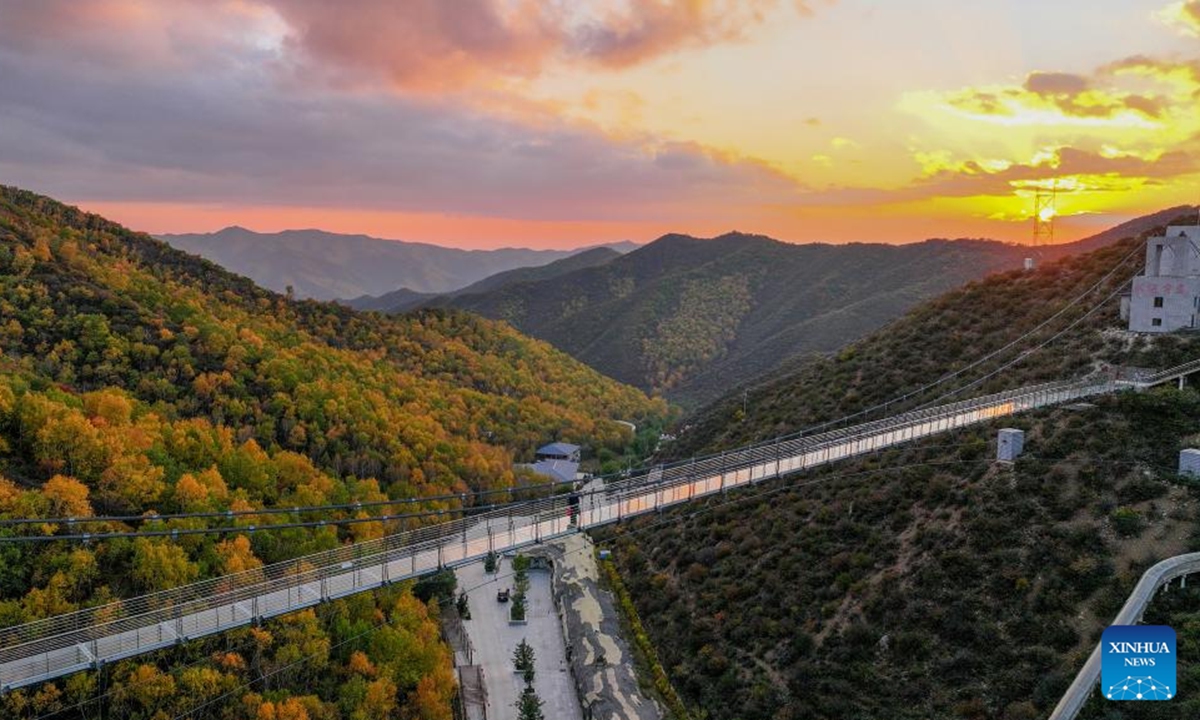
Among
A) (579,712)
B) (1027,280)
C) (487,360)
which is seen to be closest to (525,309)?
(487,360)

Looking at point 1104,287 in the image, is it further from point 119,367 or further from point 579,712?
point 119,367

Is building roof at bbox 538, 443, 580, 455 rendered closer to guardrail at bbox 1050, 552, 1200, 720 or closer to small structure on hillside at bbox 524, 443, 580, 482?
small structure on hillside at bbox 524, 443, 580, 482

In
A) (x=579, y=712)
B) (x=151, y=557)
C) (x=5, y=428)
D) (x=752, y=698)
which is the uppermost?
(x=5, y=428)

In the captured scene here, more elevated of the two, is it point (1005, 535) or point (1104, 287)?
point (1104, 287)

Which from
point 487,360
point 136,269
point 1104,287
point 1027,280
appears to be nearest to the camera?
point 1104,287

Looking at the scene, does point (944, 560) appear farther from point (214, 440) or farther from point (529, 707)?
point (214, 440)

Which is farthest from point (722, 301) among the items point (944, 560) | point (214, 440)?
point (944, 560)

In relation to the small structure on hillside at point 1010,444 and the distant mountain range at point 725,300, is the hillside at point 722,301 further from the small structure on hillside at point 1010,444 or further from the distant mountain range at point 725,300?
the small structure on hillside at point 1010,444
